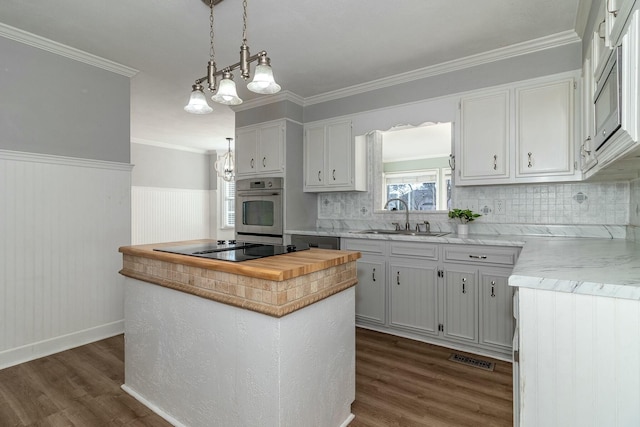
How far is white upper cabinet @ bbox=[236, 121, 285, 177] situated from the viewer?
12.9 ft

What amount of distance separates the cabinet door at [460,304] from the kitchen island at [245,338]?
137cm

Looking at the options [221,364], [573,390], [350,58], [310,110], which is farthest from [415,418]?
[310,110]

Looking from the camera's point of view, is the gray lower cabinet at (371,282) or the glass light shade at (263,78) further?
the gray lower cabinet at (371,282)

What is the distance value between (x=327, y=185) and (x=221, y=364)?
2645 millimetres

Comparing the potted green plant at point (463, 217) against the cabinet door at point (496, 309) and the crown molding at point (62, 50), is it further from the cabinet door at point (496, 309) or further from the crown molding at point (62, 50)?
the crown molding at point (62, 50)

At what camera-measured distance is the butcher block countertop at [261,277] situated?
1345 millimetres

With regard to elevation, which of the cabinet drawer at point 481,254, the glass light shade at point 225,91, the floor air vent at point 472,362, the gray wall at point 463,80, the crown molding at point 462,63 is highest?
the crown molding at point 462,63

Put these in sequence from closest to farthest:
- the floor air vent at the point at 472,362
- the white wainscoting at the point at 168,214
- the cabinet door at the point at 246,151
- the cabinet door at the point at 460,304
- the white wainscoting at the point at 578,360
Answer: the white wainscoting at the point at 578,360 < the floor air vent at the point at 472,362 < the cabinet door at the point at 460,304 < the cabinet door at the point at 246,151 < the white wainscoting at the point at 168,214

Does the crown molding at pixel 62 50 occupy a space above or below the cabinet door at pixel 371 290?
above

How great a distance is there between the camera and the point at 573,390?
1.08 m

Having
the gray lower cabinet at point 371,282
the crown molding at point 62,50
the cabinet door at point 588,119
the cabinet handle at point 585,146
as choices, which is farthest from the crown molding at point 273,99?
the cabinet handle at point 585,146

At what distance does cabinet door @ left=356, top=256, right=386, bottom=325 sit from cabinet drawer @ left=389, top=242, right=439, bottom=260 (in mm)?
180

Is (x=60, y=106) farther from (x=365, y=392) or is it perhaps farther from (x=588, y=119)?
(x=588, y=119)

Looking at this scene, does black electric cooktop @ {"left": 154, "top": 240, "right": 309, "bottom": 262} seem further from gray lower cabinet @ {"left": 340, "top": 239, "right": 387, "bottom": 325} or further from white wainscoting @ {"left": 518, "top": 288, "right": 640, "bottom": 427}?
gray lower cabinet @ {"left": 340, "top": 239, "right": 387, "bottom": 325}
